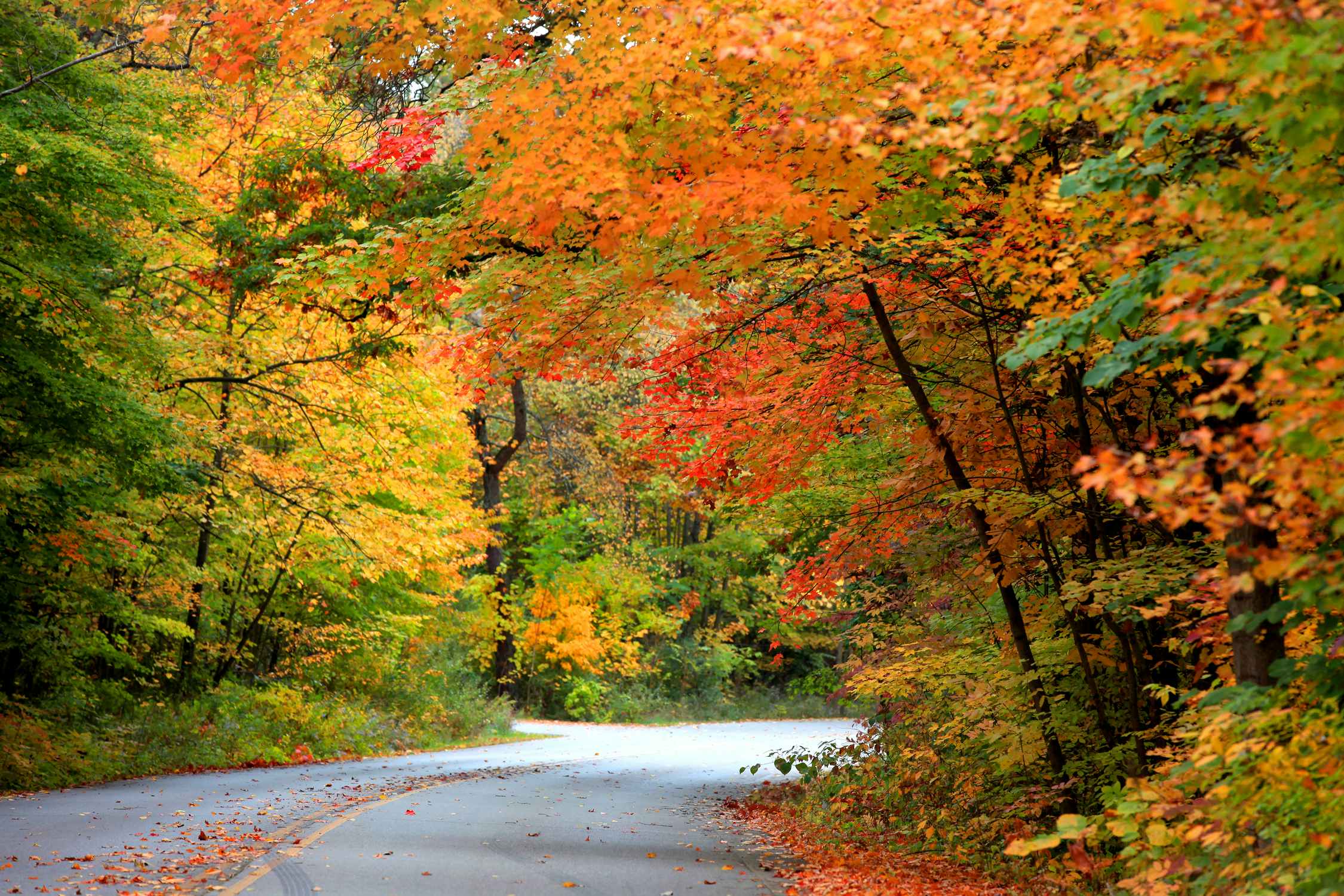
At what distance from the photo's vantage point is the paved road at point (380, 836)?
835cm

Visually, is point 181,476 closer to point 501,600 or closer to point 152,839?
point 152,839

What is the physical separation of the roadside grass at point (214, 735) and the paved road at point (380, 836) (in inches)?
29.5

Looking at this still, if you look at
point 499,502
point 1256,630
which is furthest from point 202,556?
point 1256,630

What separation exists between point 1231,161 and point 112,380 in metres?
12.9

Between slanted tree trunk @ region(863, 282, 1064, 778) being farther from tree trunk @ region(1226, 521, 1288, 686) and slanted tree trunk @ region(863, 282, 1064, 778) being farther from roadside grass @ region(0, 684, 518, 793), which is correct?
roadside grass @ region(0, 684, 518, 793)

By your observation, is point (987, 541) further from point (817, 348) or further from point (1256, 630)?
point (1256, 630)

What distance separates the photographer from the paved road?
835cm

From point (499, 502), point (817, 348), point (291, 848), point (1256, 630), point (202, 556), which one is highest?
point (817, 348)

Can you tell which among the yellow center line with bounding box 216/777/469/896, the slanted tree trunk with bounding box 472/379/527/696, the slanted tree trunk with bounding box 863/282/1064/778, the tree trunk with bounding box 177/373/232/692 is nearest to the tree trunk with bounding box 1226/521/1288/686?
the slanted tree trunk with bounding box 863/282/1064/778

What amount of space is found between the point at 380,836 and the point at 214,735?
969 centimetres

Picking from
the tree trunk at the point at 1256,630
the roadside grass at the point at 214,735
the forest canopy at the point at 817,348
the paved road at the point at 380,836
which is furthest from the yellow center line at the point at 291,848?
the tree trunk at the point at 1256,630

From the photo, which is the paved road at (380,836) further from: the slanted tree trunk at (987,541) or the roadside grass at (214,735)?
the slanted tree trunk at (987,541)

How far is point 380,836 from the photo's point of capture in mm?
10672

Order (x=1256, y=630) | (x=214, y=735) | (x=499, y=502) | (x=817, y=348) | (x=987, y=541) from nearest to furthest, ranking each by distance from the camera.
Result: (x=1256, y=630)
(x=987, y=541)
(x=817, y=348)
(x=214, y=735)
(x=499, y=502)
